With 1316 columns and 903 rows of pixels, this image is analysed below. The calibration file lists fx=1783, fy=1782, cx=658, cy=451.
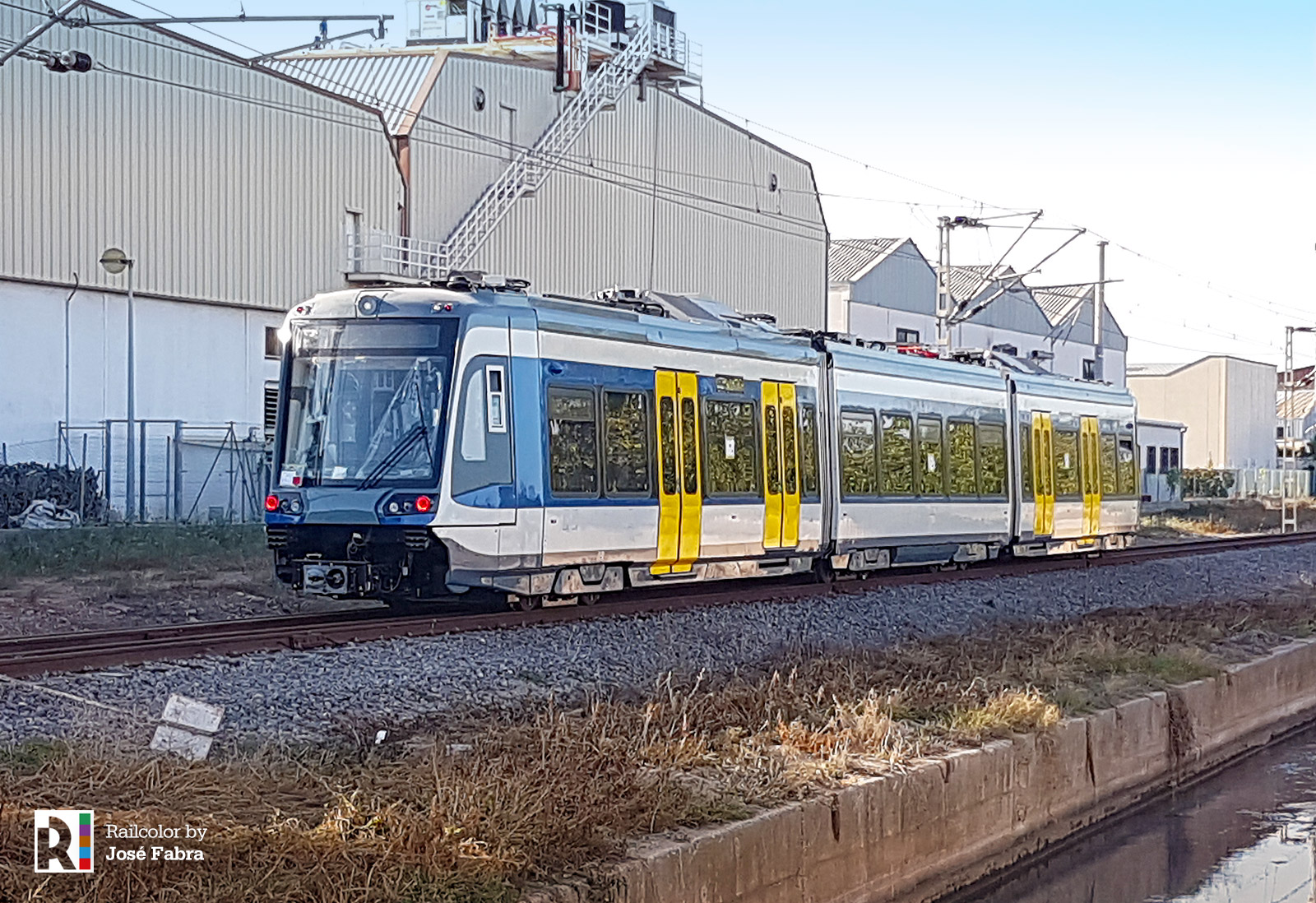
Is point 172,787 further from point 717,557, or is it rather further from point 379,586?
point 717,557

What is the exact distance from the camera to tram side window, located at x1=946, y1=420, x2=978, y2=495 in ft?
80.7

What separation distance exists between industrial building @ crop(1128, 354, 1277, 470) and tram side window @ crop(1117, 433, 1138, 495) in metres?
63.6

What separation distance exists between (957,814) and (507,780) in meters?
3.40

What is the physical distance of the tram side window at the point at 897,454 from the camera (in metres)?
22.8

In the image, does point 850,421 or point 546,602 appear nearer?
point 546,602

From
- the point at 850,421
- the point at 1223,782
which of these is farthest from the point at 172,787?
the point at 850,421

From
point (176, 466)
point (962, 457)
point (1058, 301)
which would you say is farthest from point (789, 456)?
point (1058, 301)

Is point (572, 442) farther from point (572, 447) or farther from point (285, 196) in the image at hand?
point (285, 196)

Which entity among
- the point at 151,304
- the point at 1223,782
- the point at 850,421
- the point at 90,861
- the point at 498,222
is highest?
the point at 498,222

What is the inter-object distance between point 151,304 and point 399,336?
69.6 feet

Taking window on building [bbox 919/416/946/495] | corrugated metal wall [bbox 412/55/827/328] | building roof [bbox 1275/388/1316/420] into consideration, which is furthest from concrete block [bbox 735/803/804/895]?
building roof [bbox 1275/388/1316/420]

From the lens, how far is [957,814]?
10.1 m

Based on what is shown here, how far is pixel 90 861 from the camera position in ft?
20.3

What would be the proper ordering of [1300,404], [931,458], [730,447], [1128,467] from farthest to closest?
[1300,404] < [1128,467] < [931,458] < [730,447]
